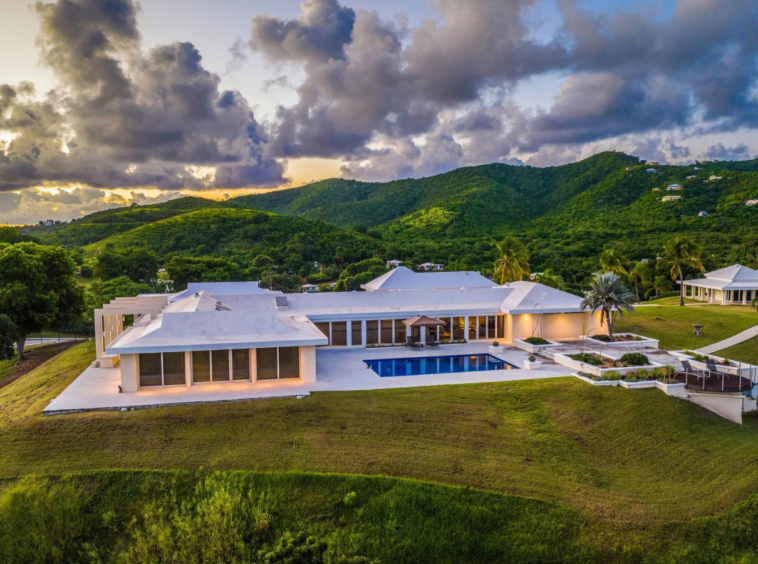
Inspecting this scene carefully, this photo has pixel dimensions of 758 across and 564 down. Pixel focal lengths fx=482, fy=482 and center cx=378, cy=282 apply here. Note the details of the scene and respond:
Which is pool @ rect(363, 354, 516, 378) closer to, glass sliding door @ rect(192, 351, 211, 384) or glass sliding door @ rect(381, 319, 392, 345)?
glass sliding door @ rect(381, 319, 392, 345)

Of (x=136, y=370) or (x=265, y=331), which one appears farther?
(x=265, y=331)

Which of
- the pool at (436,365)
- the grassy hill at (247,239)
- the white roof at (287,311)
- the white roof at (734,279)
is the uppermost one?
the grassy hill at (247,239)

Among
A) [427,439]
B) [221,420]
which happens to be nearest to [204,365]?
[221,420]

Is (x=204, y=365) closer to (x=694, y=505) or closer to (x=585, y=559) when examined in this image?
(x=585, y=559)

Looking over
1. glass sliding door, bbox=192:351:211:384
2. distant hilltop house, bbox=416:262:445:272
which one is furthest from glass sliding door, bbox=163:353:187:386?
distant hilltop house, bbox=416:262:445:272

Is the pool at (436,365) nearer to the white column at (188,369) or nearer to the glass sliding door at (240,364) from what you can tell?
the glass sliding door at (240,364)

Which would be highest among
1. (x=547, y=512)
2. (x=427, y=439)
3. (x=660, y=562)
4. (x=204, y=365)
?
(x=204, y=365)

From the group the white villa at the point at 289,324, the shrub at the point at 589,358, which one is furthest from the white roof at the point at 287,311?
the shrub at the point at 589,358
